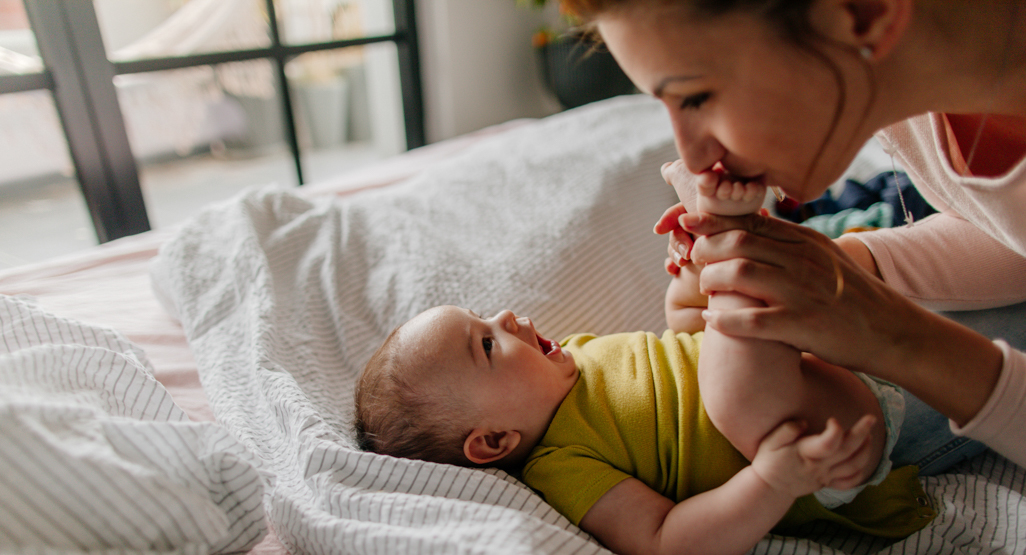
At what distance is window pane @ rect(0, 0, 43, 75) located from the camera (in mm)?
1627

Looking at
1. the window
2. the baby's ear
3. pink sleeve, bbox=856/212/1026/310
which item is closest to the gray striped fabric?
the baby's ear

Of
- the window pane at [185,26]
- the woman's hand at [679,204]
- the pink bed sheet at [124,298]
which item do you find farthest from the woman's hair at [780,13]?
the window pane at [185,26]

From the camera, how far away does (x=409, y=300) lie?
102 cm

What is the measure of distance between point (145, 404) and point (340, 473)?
0.24 metres

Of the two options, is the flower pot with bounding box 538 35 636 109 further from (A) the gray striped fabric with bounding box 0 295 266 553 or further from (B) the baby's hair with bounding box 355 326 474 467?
(A) the gray striped fabric with bounding box 0 295 266 553

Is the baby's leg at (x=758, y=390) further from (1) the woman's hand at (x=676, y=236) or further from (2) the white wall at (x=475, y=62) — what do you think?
(2) the white wall at (x=475, y=62)

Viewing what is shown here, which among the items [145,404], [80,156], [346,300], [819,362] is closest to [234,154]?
[80,156]

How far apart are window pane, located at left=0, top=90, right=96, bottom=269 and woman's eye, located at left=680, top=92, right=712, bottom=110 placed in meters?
1.86

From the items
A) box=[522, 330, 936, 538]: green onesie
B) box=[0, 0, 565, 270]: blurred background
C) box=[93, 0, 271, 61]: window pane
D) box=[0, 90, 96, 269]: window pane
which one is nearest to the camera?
box=[522, 330, 936, 538]: green onesie

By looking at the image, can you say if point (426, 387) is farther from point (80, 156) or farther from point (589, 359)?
point (80, 156)

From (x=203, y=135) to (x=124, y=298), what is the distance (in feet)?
8.39

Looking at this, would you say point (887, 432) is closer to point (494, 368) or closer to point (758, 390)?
point (758, 390)

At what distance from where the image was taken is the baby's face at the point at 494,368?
0.79m

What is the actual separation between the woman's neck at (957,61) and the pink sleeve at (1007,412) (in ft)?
0.88
